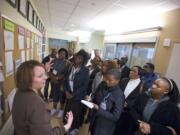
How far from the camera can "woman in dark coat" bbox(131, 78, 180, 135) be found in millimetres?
1272

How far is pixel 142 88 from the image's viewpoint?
2051 mm

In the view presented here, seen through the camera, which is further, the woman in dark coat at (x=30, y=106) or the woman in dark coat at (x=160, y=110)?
the woman in dark coat at (x=160, y=110)

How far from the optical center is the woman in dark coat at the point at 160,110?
4.17 feet

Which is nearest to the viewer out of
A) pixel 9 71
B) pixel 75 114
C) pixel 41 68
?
pixel 41 68

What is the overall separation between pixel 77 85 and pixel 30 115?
4.78 feet

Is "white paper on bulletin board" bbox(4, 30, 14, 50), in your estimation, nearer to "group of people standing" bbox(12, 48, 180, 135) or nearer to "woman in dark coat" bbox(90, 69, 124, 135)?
"group of people standing" bbox(12, 48, 180, 135)

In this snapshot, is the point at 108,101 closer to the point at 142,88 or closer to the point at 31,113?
the point at 142,88

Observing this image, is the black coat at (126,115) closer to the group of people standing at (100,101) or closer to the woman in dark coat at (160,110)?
the group of people standing at (100,101)

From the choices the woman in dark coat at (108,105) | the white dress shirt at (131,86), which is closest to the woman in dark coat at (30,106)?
the woman in dark coat at (108,105)

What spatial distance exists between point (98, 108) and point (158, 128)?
2.06 ft

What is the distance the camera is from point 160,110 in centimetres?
129

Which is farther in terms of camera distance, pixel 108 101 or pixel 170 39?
pixel 170 39

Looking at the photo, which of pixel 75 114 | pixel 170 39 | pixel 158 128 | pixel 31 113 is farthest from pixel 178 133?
pixel 170 39

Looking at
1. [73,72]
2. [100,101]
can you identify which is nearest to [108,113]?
[100,101]
